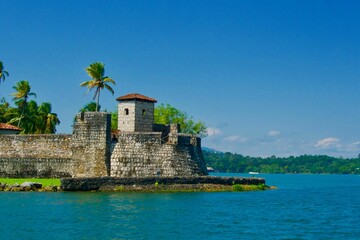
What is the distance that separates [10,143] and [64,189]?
9.21 metres

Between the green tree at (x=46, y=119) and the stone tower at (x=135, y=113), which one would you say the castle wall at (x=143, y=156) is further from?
the green tree at (x=46, y=119)

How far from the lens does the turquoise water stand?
89.4ft

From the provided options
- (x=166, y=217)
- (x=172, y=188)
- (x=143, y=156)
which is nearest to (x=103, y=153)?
(x=143, y=156)

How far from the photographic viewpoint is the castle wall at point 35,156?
48.7 meters

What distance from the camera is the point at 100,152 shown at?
155 ft

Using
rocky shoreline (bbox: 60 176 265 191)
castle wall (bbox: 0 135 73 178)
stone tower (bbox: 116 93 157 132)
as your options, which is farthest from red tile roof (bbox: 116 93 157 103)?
rocky shoreline (bbox: 60 176 265 191)

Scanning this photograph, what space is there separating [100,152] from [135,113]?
5309mm

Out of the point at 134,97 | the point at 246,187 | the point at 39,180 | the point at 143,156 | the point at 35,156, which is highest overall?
the point at 134,97

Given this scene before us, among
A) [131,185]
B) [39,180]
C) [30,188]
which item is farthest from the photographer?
[39,180]

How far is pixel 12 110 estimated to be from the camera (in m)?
70.0

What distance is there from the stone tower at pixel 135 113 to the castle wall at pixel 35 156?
5.35m

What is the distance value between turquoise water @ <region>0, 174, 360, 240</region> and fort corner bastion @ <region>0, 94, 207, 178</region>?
15.9 ft

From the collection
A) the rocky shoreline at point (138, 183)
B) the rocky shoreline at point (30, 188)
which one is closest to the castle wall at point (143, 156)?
the rocky shoreline at point (138, 183)

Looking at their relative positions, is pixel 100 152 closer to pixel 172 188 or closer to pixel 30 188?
pixel 30 188
